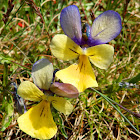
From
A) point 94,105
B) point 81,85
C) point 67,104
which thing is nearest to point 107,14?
point 81,85

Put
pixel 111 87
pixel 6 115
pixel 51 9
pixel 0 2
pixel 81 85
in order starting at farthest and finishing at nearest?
pixel 51 9 → pixel 0 2 → pixel 111 87 → pixel 6 115 → pixel 81 85

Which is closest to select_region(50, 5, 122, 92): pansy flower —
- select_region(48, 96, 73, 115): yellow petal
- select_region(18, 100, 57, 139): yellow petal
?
select_region(48, 96, 73, 115): yellow petal

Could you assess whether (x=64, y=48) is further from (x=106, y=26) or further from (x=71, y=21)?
(x=106, y=26)

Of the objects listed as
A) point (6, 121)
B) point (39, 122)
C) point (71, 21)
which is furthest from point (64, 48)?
point (6, 121)

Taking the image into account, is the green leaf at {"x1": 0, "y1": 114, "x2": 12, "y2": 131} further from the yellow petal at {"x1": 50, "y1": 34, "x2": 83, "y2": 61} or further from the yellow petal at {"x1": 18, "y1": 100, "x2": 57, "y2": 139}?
the yellow petal at {"x1": 50, "y1": 34, "x2": 83, "y2": 61}

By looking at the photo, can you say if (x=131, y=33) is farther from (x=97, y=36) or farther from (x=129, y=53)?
(x=97, y=36)

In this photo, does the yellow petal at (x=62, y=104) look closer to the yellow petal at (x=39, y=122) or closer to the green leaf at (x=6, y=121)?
the yellow petal at (x=39, y=122)

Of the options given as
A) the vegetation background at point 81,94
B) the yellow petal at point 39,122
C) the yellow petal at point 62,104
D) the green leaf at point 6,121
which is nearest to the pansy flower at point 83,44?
the yellow petal at point 62,104
